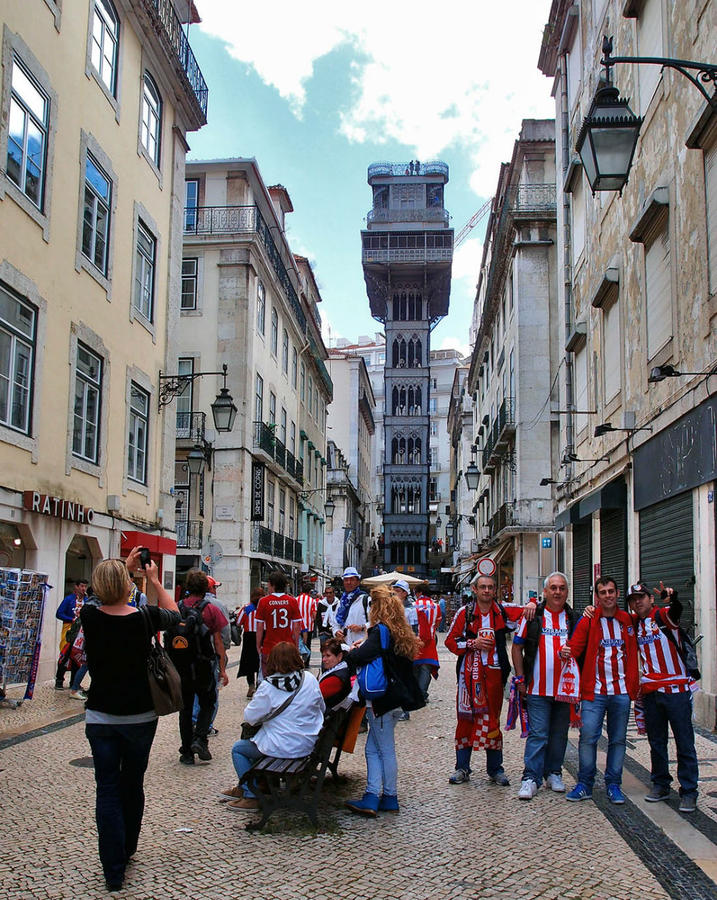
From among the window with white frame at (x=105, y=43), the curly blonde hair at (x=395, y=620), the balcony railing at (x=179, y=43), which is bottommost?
the curly blonde hair at (x=395, y=620)

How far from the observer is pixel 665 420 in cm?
1254

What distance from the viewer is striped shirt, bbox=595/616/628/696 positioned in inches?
260

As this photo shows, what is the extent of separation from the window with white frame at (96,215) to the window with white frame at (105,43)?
1.70 metres

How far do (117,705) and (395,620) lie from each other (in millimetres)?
2240

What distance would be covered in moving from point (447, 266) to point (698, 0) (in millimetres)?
69719

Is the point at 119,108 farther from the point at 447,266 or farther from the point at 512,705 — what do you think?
the point at 447,266

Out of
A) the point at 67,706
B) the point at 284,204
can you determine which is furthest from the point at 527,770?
the point at 284,204

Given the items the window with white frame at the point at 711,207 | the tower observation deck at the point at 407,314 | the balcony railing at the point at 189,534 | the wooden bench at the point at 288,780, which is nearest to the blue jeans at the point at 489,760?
the wooden bench at the point at 288,780

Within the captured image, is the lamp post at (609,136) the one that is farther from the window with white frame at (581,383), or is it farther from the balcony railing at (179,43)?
the balcony railing at (179,43)

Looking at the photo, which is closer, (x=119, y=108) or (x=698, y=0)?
(x=698, y=0)

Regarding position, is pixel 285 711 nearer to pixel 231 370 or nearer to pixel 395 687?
pixel 395 687

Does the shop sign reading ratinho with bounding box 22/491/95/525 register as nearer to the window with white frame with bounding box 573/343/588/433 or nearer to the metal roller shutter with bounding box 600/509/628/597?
the metal roller shutter with bounding box 600/509/628/597

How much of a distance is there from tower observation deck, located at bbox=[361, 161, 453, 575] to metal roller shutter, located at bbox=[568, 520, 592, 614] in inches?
2121

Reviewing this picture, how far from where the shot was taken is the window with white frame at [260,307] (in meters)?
32.2
